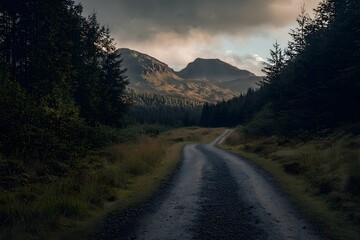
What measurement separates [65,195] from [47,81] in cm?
1163

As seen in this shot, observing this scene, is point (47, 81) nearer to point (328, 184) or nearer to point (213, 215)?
point (213, 215)

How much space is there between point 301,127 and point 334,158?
12.5m

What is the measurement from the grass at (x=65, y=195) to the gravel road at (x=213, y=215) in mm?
703

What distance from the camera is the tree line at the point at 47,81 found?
511 inches

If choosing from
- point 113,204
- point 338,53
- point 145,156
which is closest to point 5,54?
point 145,156

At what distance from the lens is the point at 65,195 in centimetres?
916

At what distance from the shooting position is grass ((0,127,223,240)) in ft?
23.7

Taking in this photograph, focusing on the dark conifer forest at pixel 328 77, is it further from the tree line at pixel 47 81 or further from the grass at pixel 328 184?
the tree line at pixel 47 81

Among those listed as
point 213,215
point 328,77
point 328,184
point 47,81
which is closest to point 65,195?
point 213,215

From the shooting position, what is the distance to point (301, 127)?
26.8m

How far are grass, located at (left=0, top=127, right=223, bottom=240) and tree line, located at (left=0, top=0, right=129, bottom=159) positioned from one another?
4.06 ft

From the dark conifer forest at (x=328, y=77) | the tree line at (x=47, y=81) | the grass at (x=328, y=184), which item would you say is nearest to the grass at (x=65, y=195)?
the tree line at (x=47, y=81)

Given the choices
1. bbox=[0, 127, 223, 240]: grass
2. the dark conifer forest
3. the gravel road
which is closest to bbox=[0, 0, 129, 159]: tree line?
bbox=[0, 127, 223, 240]: grass

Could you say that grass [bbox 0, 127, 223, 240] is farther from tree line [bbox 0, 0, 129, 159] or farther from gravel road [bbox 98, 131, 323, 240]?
tree line [bbox 0, 0, 129, 159]
